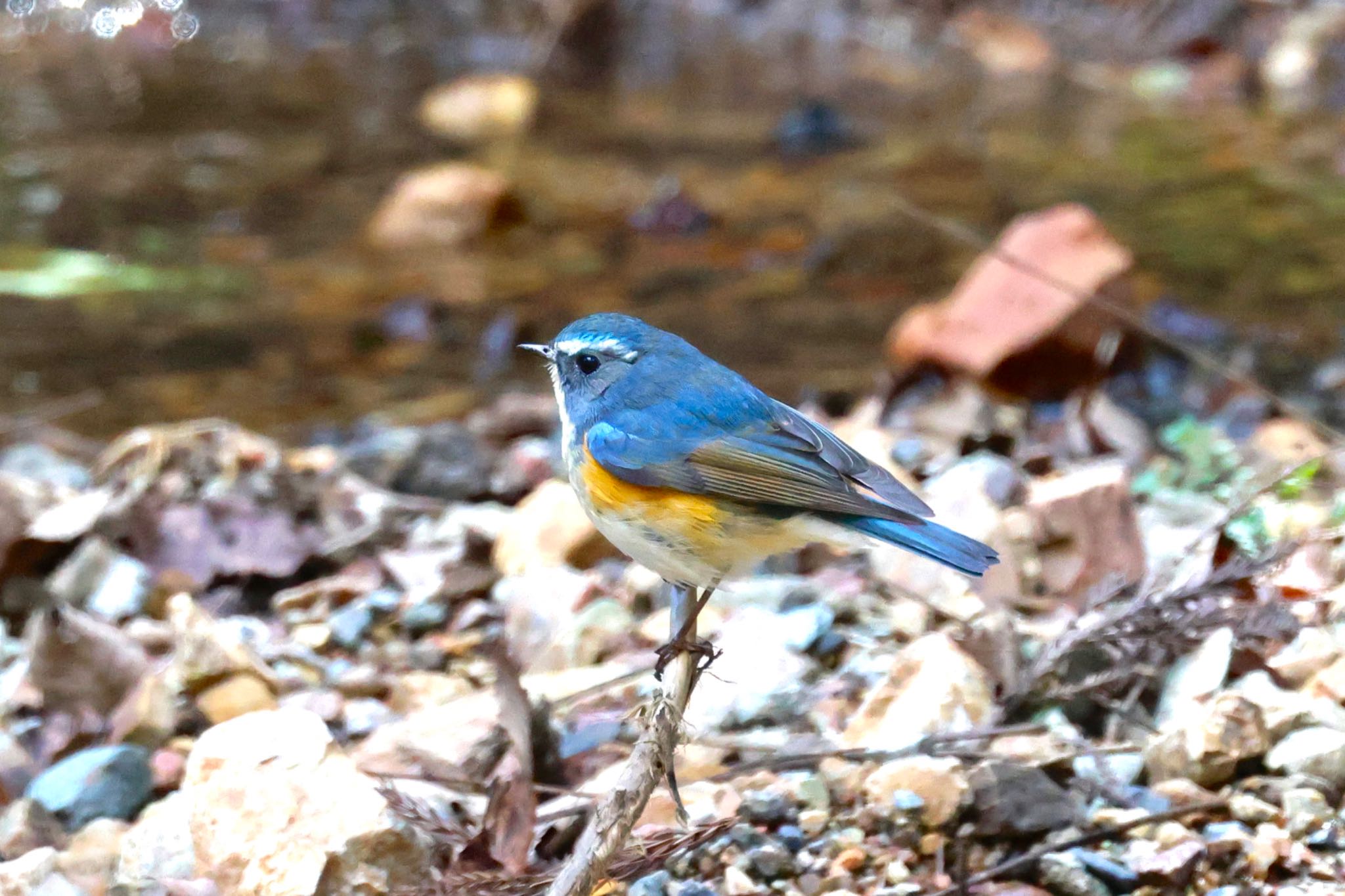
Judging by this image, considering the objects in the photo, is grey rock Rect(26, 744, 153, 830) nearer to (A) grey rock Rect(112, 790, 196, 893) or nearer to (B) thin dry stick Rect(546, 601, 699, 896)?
(A) grey rock Rect(112, 790, 196, 893)

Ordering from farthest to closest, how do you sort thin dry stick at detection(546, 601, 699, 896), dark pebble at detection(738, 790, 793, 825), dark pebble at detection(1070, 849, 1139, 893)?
dark pebble at detection(738, 790, 793, 825) < dark pebble at detection(1070, 849, 1139, 893) < thin dry stick at detection(546, 601, 699, 896)

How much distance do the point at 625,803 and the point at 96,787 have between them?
1.46 meters

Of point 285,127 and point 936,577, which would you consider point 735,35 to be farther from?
point 936,577

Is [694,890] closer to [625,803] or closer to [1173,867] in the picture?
[625,803]

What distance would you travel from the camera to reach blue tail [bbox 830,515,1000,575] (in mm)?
2551

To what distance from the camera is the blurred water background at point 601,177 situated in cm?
709

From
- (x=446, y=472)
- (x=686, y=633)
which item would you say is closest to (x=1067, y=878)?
(x=686, y=633)

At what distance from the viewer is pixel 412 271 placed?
8258mm

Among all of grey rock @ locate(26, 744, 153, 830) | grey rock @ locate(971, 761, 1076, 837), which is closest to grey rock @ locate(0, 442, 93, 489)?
grey rock @ locate(26, 744, 153, 830)

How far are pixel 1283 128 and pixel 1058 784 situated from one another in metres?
9.00

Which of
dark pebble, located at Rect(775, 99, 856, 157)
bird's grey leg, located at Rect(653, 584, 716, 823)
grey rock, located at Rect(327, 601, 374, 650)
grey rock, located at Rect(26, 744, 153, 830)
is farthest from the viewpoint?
dark pebble, located at Rect(775, 99, 856, 157)

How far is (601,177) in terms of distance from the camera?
999 cm

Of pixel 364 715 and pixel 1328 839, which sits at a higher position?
pixel 1328 839

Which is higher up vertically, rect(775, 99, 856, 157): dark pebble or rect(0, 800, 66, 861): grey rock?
rect(0, 800, 66, 861): grey rock
